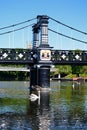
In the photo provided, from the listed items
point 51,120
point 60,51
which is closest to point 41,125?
point 51,120

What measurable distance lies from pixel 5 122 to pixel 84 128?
7.13 metres

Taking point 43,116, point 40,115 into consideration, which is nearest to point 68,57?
point 40,115

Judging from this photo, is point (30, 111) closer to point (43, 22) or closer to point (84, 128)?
point (84, 128)

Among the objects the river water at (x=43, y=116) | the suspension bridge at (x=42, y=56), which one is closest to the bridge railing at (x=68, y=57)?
the suspension bridge at (x=42, y=56)

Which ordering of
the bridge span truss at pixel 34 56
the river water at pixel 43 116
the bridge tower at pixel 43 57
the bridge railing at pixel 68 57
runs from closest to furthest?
the river water at pixel 43 116 → the bridge tower at pixel 43 57 → the bridge span truss at pixel 34 56 → the bridge railing at pixel 68 57

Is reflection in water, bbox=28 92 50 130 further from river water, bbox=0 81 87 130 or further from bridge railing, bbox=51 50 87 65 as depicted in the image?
bridge railing, bbox=51 50 87 65

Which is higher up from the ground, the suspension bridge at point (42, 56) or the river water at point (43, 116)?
the suspension bridge at point (42, 56)

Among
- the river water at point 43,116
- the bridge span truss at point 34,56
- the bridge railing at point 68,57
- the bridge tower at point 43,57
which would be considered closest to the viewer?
the river water at point 43,116

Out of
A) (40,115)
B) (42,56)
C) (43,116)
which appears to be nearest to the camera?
(43,116)

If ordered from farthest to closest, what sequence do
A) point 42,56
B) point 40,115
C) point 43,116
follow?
point 42,56
point 40,115
point 43,116

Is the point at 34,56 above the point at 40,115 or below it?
above

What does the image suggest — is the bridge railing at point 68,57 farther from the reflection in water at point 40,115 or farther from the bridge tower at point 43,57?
the reflection in water at point 40,115

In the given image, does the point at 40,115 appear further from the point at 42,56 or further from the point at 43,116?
the point at 42,56

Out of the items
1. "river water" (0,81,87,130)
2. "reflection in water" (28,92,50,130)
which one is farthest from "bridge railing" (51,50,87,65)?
"river water" (0,81,87,130)
